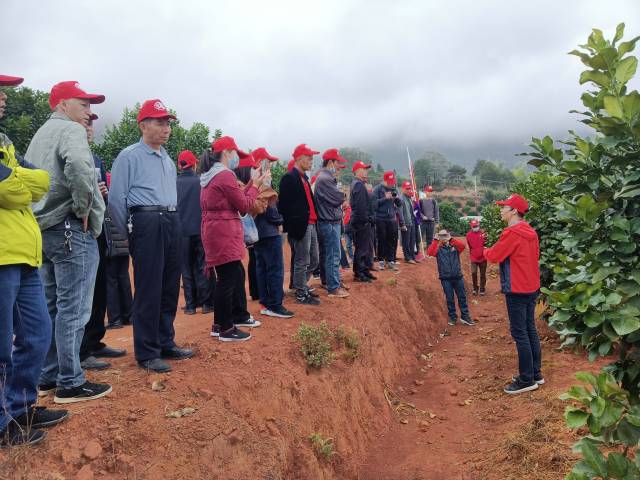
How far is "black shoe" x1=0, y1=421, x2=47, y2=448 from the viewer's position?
2902 millimetres

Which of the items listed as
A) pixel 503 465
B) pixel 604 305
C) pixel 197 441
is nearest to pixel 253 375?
pixel 197 441

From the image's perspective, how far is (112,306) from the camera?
23.8 feet

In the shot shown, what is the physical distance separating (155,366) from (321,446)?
1.89 metres

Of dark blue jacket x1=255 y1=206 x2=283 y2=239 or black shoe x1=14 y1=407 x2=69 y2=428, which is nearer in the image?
black shoe x1=14 y1=407 x2=69 y2=428

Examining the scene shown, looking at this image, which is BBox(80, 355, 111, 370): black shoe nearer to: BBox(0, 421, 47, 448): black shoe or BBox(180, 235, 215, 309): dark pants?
BBox(0, 421, 47, 448): black shoe

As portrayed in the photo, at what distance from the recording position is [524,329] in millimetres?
5859

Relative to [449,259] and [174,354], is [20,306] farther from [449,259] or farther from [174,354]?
[449,259]

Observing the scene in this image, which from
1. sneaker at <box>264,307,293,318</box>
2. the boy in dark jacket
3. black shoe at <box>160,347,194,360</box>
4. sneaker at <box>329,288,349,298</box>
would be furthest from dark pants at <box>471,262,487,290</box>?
black shoe at <box>160,347,194,360</box>

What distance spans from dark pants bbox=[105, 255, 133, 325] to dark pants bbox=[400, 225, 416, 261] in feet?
24.1

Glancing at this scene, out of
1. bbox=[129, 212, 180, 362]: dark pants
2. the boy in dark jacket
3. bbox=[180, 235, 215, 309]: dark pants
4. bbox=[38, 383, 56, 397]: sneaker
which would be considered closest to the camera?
bbox=[38, 383, 56, 397]: sneaker

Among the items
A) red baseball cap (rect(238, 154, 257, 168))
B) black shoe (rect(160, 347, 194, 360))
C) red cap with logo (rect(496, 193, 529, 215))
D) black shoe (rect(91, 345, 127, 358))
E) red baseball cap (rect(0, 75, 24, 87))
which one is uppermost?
red baseball cap (rect(0, 75, 24, 87))

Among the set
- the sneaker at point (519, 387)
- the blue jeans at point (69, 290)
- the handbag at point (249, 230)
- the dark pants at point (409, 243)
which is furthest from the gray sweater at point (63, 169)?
the dark pants at point (409, 243)

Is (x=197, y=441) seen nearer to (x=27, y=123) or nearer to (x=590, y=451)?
(x=590, y=451)

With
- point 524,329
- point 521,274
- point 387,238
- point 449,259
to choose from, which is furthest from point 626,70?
point 387,238
